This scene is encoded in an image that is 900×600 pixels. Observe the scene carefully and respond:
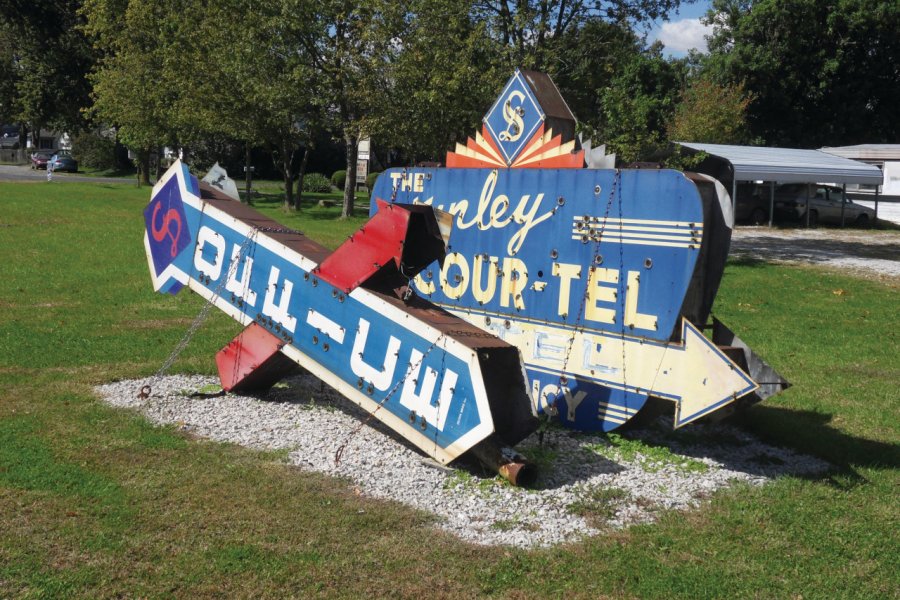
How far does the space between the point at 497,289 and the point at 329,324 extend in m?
2.23

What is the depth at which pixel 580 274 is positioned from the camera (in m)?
8.45

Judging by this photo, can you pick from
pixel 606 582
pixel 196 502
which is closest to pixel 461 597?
pixel 606 582

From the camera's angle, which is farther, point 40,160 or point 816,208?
point 40,160

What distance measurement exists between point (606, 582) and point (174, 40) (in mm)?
35531

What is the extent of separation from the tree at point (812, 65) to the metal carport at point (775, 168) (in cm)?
1233

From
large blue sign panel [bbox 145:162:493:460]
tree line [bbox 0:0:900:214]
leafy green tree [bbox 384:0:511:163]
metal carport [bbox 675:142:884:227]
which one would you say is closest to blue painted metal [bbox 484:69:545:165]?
large blue sign panel [bbox 145:162:493:460]

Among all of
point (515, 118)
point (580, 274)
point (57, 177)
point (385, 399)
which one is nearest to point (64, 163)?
point (57, 177)

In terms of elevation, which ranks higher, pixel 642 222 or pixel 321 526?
pixel 642 222

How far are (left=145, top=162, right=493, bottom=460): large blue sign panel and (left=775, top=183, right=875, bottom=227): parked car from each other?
36.2 meters

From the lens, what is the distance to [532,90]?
8930 millimetres

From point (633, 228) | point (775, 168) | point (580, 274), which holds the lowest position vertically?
point (580, 274)

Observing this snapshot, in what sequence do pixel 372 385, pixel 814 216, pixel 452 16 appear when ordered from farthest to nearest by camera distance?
pixel 814 216, pixel 452 16, pixel 372 385

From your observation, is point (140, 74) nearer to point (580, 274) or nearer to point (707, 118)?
point (707, 118)

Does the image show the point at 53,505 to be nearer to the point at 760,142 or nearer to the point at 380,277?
the point at 380,277
